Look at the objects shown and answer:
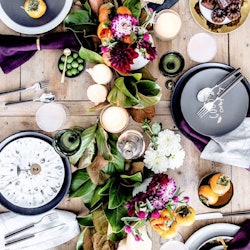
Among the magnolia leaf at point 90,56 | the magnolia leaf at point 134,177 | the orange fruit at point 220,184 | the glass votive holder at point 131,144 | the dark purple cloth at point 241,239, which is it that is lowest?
the dark purple cloth at point 241,239

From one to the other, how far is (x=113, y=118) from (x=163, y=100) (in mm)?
173

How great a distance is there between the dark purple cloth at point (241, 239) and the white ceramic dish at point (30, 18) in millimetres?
775

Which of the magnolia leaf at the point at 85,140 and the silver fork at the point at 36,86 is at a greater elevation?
the silver fork at the point at 36,86

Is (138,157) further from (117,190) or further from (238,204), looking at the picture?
(238,204)

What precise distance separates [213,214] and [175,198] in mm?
269

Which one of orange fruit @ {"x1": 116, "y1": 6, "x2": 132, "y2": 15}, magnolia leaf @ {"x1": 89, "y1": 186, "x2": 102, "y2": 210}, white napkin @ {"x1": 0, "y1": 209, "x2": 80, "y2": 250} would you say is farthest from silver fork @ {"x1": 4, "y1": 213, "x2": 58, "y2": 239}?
orange fruit @ {"x1": 116, "y1": 6, "x2": 132, "y2": 15}

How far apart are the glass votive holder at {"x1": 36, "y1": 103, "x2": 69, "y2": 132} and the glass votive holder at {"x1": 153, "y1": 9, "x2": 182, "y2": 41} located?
1.13 ft

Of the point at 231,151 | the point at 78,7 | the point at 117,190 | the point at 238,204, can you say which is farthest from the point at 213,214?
the point at 78,7

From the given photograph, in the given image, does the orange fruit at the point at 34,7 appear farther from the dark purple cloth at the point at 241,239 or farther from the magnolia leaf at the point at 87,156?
the dark purple cloth at the point at 241,239

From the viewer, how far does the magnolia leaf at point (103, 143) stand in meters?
1.31

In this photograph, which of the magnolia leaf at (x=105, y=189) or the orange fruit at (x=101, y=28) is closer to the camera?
the orange fruit at (x=101, y=28)

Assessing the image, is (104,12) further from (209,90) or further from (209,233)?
(209,233)

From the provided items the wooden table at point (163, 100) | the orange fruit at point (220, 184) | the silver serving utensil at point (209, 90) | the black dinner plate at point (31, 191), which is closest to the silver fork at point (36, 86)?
the wooden table at point (163, 100)

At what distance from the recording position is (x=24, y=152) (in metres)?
1.38
